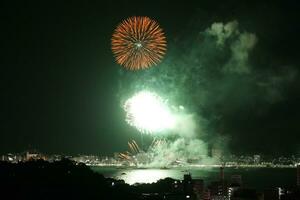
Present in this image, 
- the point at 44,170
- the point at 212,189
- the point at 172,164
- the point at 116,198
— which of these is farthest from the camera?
the point at 172,164

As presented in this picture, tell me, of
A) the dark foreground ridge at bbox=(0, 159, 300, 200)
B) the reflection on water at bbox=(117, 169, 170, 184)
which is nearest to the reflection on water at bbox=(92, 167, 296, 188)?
the reflection on water at bbox=(117, 169, 170, 184)

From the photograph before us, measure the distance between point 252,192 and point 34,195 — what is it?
1103 centimetres

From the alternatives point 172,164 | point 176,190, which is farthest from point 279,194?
point 172,164

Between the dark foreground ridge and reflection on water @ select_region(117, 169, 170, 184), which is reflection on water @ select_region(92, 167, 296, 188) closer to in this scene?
reflection on water @ select_region(117, 169, 170, 184)

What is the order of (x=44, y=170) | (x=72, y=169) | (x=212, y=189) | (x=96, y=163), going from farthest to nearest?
(x=96, y=163), (x=212, y=189), (x=72, y=169), (x=44, y=170)

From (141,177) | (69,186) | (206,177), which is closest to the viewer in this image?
(69,186)

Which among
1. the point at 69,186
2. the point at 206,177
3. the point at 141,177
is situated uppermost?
the point at 69,186

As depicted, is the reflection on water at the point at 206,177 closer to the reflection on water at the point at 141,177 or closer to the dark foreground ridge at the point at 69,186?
the reflection on water at the point at 141,177

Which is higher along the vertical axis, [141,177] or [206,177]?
[141,177]

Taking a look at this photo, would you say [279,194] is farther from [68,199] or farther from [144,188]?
[68,199]

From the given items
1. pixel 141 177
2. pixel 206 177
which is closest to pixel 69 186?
pixel 141 177

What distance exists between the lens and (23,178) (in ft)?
43.5

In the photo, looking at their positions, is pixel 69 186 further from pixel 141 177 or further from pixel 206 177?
pixel 206 177

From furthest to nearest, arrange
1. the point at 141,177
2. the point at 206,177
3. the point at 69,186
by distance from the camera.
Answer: the point at 206,177
the point at 141,177
the point at 69,186
